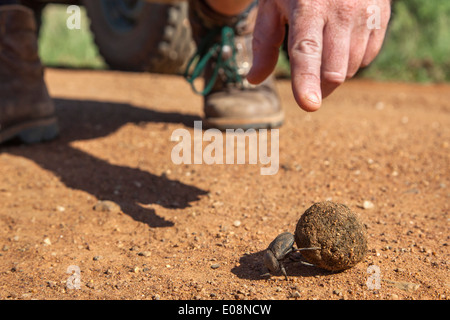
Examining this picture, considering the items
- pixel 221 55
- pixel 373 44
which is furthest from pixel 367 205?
pixel 221 55

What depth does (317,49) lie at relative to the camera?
1.32 metres

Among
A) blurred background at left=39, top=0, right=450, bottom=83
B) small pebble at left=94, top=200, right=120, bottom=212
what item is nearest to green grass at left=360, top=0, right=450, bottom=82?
blurred background at left=39, top=0, right=450, bottom=83

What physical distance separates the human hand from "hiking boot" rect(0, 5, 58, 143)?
1695 mm

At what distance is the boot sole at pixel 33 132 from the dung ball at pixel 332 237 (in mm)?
1690

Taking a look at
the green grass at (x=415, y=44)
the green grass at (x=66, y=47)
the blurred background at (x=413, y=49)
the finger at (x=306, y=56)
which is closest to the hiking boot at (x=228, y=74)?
the finger at (x=306, y=56)

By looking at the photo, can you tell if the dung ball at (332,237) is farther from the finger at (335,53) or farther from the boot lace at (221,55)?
the boot lace at (221,55)

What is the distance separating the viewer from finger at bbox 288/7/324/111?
1.28 metres

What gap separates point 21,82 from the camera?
2.64 metres

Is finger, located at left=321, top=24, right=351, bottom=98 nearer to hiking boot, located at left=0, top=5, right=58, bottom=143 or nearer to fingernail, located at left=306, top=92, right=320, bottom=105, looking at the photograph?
fingernail, located at left=306, top=92, right=320, bottom=105

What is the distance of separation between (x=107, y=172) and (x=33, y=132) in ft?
2.01

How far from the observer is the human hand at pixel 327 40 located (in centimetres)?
130

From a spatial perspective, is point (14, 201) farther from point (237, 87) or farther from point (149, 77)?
point (149, 77)

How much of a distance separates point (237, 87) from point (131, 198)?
1.08m
